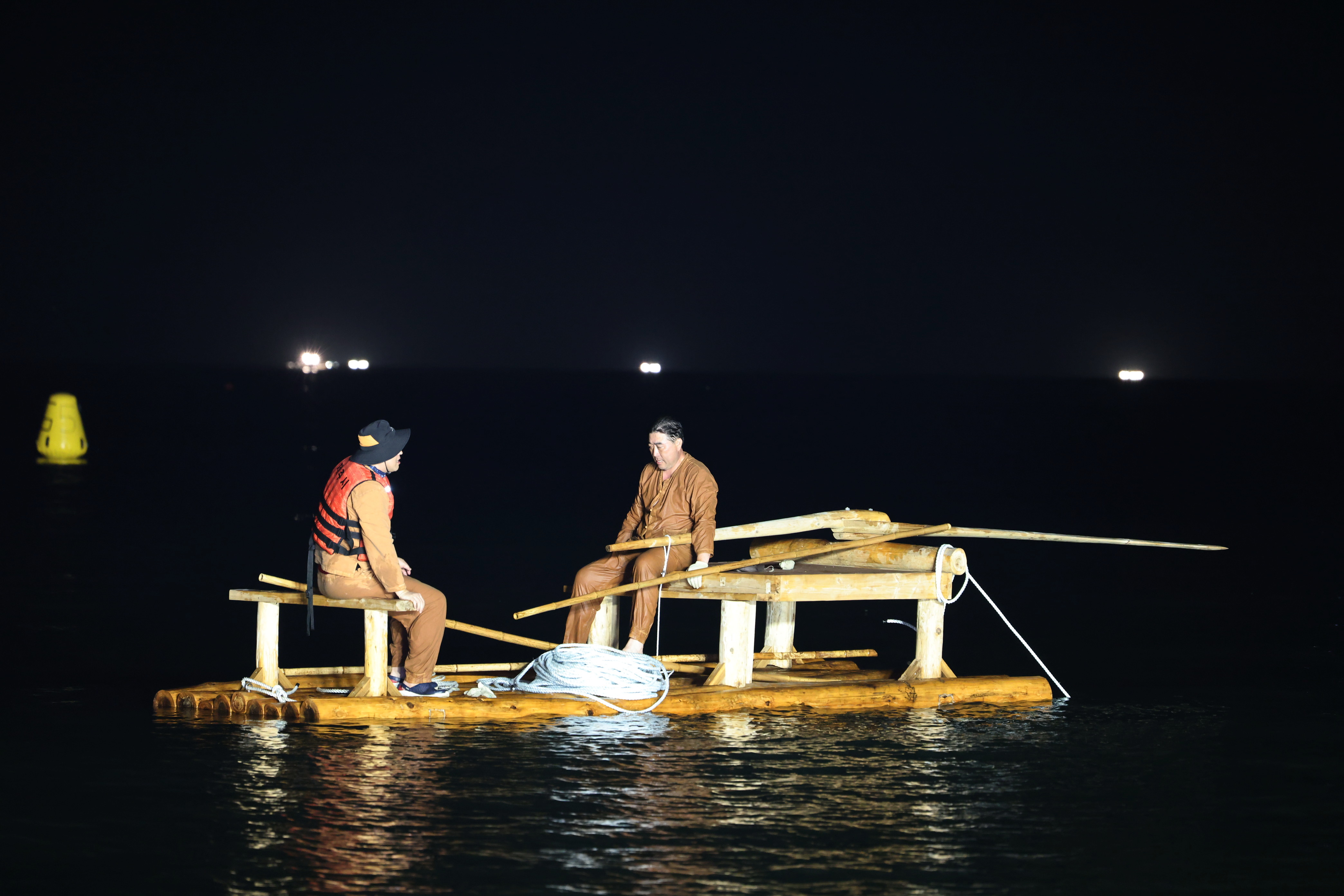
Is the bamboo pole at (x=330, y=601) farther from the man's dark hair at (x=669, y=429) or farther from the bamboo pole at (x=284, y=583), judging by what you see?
the man's dark hair at (x=669, y=429)

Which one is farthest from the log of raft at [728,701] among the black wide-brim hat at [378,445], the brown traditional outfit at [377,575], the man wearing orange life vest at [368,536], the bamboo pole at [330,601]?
the black wide-brim hat at [378,445]

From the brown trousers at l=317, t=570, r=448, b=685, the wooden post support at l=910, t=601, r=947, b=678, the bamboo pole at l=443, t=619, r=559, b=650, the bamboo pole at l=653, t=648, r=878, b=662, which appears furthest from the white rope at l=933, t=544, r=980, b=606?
the brown trousers at l=317, t=570, r=448, b=685

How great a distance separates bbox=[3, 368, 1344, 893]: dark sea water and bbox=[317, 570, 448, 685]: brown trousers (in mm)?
427

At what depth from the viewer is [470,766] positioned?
790cm

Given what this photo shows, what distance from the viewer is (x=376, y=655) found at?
28.1ft

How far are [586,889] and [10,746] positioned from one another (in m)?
3.91

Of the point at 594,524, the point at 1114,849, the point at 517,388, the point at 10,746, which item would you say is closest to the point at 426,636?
the point at 10,746

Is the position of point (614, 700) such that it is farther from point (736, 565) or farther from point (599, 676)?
point (736, 565)

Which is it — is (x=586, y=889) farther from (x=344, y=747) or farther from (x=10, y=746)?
(x=10, y=746)

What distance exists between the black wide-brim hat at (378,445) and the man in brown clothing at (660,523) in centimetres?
161

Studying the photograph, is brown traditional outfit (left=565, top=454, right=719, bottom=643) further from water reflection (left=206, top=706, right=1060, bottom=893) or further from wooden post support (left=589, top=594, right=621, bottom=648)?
water reflection (left=206, top=706, right=1060, bottom=893)

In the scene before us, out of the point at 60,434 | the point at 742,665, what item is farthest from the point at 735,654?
the point at 60,434

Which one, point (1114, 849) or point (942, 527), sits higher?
point (942, 527)

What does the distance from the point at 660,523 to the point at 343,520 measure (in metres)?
2.17
